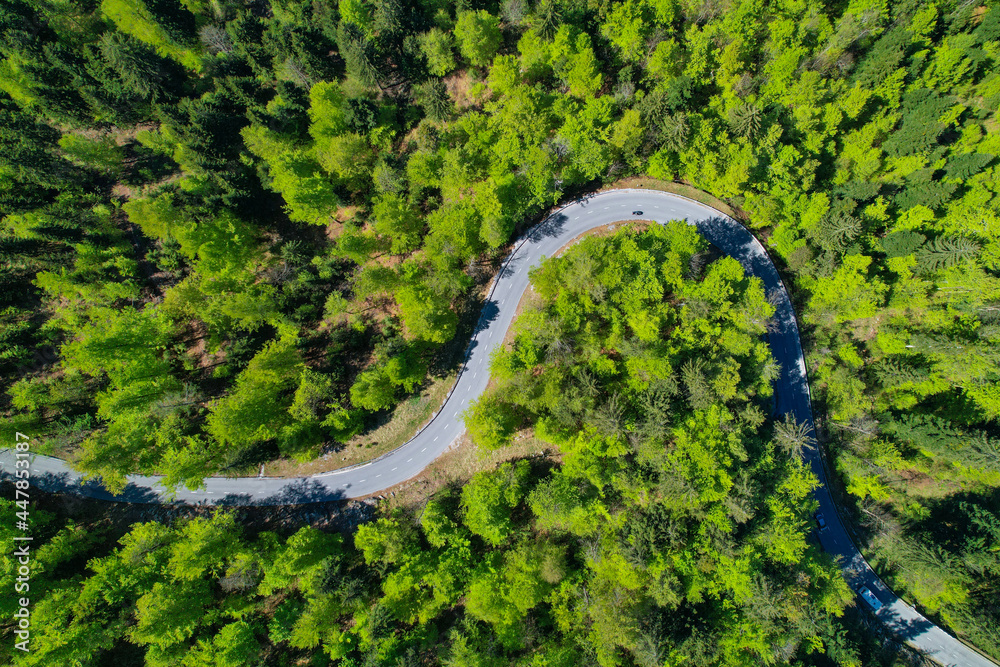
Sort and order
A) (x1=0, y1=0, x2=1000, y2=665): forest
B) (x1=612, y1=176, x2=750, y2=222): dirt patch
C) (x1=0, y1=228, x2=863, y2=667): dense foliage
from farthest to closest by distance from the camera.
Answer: (x1=612, y1=176, x2=750, y2=222): dirt patch → (x1=0, y1=0, x2=1000, y2=665): forest → (x1=0, y1=228, x2=863, y2=667): dense foliage

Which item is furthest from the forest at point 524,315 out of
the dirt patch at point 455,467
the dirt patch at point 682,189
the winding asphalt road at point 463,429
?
the winding asphalt road at point 463,429

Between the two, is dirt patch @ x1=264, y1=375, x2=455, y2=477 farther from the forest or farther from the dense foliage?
the dense foliage

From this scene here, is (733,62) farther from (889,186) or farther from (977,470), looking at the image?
(977,470)

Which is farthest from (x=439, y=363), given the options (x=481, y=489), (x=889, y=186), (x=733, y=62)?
(x=889, y=186)

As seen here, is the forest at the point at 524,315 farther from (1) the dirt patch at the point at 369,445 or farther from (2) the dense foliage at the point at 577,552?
(1) the dirt patch at the point at 369,445

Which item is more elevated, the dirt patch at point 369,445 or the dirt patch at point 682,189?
the dirt patch at point 682,189

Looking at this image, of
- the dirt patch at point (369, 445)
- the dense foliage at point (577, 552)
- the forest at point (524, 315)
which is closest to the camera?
the dense foliage at point (577, 552)

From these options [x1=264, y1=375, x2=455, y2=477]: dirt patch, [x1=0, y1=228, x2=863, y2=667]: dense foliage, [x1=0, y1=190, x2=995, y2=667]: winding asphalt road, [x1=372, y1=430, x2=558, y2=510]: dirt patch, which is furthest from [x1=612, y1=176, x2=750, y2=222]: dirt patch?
[x1=264, y1=375, x2=455, y2=477]: dirt patch

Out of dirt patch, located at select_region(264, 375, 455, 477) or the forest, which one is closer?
the forest
